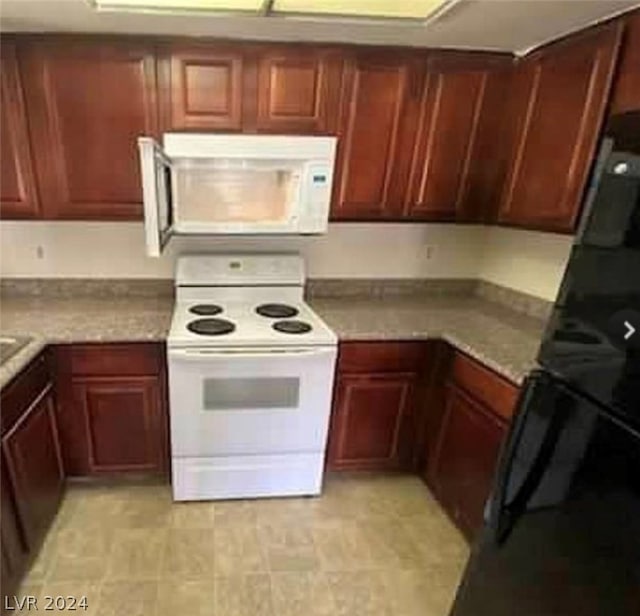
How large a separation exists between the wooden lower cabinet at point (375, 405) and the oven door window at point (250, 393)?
24 centimetres

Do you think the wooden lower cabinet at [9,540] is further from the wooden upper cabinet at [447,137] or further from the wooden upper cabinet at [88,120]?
the wooden upper cabinet at [447,137]

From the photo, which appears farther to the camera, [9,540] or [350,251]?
[350,251]

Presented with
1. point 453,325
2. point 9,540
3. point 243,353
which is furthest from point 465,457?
point 9,540

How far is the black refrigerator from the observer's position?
1038 mm

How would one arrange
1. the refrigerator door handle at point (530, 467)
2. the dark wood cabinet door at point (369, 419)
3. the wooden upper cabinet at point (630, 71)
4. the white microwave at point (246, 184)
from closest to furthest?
1. the refrigerator door handle at point (530, 467)
2. the wooden upper cabinet at point (630, 71)
3. the white microwave at point (246, 184)
4. the dark wood cabinet door at point (369, 419)

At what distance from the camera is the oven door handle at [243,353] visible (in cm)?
211

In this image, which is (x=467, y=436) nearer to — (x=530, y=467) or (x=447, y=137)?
(x=530, y=467)

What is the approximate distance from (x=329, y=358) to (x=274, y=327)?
292mm

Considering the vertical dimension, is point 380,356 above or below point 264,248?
below

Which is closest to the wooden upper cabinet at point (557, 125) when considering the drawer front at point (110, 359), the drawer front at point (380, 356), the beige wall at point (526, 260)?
the beige wall at point (526, 260)

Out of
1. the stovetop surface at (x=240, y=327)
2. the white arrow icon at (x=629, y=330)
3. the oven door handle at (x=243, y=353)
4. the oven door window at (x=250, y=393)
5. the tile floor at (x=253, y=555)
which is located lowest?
the tile floor at (x=253, y=555)

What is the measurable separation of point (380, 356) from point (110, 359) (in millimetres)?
1200

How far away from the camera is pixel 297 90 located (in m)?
2.24

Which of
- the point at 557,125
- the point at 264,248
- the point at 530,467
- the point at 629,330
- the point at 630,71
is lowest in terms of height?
the point at 530,467
